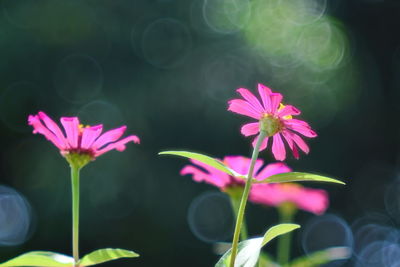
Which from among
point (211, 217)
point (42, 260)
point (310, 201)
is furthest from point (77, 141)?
point (211, 217)

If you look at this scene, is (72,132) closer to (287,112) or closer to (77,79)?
(287,112)

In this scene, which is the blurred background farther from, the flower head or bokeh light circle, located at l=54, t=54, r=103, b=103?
the flower head

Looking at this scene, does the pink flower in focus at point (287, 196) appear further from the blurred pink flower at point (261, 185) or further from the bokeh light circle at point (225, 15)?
the bokeh light circle at point (225, 15)

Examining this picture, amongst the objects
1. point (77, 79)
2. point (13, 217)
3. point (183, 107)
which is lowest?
point (13, 217)

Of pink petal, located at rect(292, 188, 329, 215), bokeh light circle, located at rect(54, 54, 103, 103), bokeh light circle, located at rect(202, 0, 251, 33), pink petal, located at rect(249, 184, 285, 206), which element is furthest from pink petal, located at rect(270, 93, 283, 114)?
bokeh light circle, located at rect(202, 0, 251, 33)

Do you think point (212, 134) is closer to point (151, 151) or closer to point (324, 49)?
point (151, 151)

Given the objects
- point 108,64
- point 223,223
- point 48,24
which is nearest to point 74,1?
point 48,24
